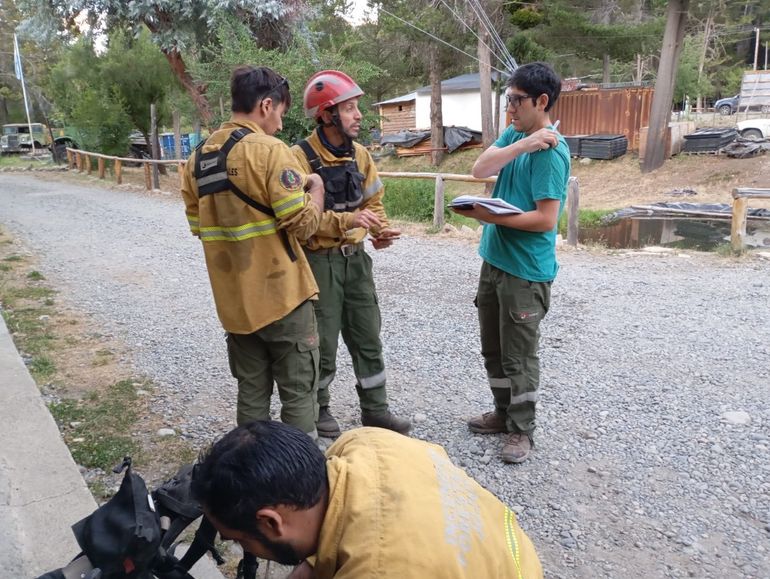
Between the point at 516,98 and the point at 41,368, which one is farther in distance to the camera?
the point at 41,368

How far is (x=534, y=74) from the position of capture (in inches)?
120

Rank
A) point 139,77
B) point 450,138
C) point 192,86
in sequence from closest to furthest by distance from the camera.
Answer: point 192,86, point 139,77, point 450,138

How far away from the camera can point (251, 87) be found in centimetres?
265

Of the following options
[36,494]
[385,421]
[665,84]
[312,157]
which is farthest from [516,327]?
[665,84]

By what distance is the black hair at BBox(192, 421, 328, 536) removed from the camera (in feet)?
4.50

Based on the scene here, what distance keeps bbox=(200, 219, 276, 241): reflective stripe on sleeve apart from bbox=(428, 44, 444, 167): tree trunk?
25228mm

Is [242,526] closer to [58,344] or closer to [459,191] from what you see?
[58,344]

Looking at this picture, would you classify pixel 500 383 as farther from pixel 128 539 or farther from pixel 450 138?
pixel 450 138

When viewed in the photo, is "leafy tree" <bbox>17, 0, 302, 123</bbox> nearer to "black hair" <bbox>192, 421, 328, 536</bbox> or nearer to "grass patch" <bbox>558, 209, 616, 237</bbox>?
"grass patch" <bbox>558, 209, 616, 237</bbox>

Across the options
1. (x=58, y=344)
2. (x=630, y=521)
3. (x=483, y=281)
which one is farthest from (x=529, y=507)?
(x=58, y=344)

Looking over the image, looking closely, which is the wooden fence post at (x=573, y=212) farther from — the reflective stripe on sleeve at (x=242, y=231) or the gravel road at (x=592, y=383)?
the reflective stripe on sleeve at (x=242, y=231)

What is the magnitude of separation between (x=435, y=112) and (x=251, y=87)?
25880mm

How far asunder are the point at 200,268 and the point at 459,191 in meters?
12.9

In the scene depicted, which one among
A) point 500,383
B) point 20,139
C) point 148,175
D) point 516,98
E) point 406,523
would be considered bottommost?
point 500,383
